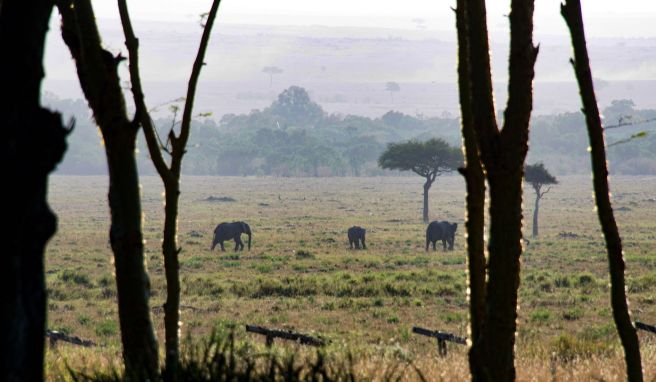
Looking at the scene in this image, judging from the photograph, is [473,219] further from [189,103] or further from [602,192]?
[189,103]

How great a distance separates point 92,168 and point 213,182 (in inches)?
1573

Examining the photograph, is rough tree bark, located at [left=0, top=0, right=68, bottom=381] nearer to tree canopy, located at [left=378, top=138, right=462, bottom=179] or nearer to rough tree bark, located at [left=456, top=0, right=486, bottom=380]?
rough tree bark, located at [left=456, top=0, right=486, bottom=380]

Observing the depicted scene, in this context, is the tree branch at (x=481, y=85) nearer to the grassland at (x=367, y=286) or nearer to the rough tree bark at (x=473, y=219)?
the rough tree bark at (x=473, y=219)

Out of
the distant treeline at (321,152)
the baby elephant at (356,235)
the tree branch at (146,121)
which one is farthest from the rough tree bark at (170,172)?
the distant treeline at (321,152)

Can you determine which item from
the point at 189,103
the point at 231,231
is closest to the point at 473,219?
the point at 189,103

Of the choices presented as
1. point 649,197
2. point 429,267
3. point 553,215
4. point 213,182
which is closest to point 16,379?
point 429,267

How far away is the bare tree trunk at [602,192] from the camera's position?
15.7 feet

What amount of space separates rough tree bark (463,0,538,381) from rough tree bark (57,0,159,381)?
1865 millimetres

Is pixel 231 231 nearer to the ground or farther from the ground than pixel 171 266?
nearer to the ground

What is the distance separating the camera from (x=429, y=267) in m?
34.4

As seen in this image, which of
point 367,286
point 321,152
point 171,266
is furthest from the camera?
point 321,152

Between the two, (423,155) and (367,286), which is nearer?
(367,286)

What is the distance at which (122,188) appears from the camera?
5.16m

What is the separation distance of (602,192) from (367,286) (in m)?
21.4
